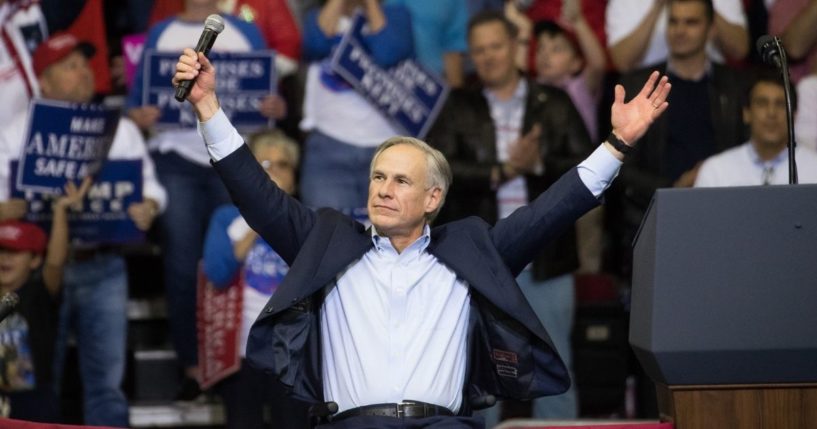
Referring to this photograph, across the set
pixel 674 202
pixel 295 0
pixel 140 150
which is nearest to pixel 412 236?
pixel 674 202

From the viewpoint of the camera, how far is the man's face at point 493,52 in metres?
6.92

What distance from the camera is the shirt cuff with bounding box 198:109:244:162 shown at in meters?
4.29

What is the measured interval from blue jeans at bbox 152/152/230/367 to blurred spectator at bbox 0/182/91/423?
1.39 ft

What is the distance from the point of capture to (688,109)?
704 centimetres

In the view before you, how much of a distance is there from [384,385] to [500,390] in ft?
1.16

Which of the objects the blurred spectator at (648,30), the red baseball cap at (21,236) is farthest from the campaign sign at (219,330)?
the blurred spectator at (648,30)

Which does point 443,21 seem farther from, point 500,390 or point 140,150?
point 500,390

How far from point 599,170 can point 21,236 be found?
318 cm

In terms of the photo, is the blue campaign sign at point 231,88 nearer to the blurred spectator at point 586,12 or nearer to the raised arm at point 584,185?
the blurred spectator at point 586,12

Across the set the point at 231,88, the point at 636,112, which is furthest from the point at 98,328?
the point at 636,112

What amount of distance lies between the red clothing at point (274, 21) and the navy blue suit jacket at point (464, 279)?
2.84 meters

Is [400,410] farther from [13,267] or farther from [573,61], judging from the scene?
[573,61]

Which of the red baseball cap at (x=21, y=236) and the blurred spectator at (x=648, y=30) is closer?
the red baseball cap at (x=21, y=236)

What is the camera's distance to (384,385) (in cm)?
437
